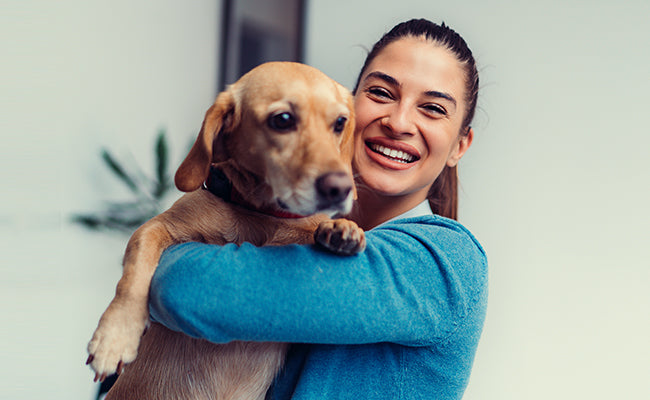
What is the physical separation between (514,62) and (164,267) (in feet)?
7.52

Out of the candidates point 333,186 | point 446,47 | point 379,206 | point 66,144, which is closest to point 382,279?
point 333,186

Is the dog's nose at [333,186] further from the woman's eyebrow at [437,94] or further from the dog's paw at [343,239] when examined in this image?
the woman's eyebrow at [437,94]

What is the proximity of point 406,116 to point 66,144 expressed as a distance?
7.45 feet

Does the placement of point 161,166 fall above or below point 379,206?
below

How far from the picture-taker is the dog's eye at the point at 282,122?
1148 millimetres

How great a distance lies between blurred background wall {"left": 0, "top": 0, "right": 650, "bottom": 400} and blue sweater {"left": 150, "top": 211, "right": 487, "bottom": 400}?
1.52m

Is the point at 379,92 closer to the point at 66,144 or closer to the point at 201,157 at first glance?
the point at 201,157

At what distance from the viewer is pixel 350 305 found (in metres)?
0.86

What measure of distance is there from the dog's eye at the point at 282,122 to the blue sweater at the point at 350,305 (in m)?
0.31

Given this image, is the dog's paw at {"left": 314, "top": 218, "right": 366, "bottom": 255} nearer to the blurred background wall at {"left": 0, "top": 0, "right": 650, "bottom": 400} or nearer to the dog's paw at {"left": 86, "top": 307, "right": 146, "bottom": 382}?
the dog's paw at {"left": 86, "top": 307, "right": 146, "bottom": 382}

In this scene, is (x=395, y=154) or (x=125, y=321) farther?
(x=395, y=154)

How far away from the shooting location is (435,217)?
116 cm

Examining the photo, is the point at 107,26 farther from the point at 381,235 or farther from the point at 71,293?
the point at 381,235

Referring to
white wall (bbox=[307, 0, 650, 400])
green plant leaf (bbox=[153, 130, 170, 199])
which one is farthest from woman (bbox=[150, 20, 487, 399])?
green plant leaf (bbox=[153, 130, 170, 199])
